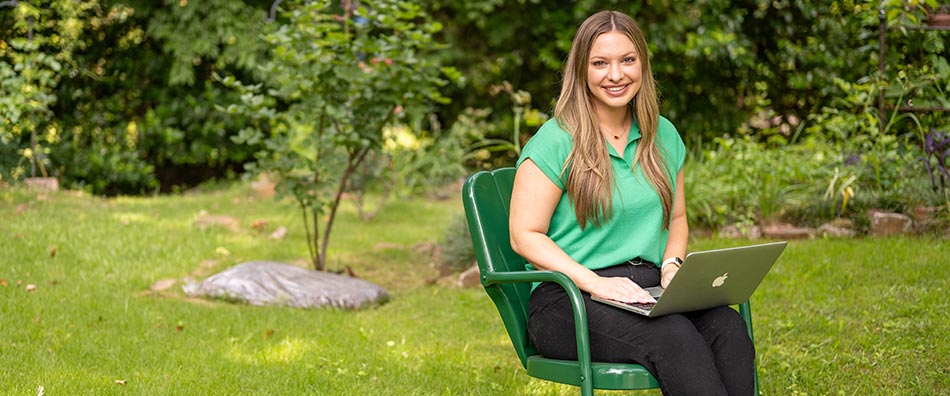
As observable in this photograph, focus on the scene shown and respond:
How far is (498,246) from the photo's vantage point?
2.82 m

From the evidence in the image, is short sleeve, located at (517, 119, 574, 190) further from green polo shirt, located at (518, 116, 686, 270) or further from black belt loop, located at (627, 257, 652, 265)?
black belt loop, located at (627, 257, 652, 265)

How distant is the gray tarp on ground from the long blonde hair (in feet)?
7.49

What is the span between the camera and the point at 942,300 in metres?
4.07

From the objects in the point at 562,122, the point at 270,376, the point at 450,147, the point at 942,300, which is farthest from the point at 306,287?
the point at 450,147

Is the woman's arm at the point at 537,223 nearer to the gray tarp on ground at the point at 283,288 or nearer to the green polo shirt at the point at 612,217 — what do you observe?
the green polo shirt at the point at 612,217

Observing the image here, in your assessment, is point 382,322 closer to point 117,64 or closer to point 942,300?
point 942,300

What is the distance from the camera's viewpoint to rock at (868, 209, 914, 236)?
517 centimetres

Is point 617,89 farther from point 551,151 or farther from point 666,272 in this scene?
point 666,272

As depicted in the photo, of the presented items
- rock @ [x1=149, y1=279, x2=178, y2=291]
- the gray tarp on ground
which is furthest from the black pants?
rock @ [x1=149, y1=279, x2=178, y2=291]

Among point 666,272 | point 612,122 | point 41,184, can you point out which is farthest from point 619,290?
point 41,184

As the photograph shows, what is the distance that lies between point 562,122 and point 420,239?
12.7 feet

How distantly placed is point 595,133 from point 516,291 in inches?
19.0

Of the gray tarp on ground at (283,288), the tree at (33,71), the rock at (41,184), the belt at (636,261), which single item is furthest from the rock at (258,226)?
the belt at (636,261)

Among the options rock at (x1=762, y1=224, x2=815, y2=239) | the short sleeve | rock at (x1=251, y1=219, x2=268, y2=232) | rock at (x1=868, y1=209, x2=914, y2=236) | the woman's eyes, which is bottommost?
Answer: rock at (x1=251, y1=219, x2=268, y2=232)
